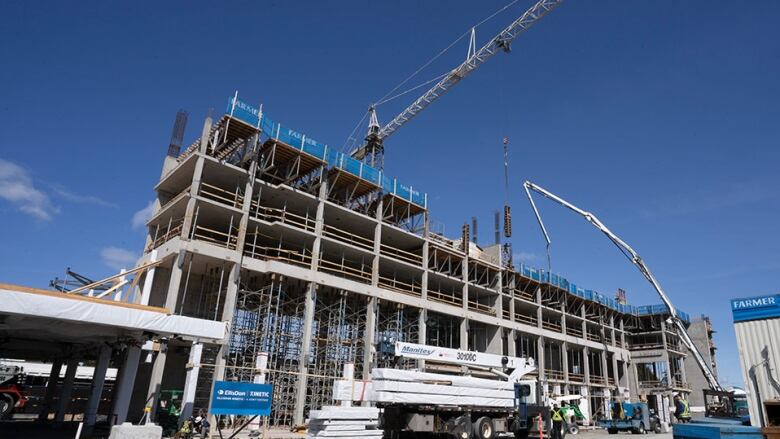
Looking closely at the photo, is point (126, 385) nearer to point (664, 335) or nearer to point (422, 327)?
point (422, 327)

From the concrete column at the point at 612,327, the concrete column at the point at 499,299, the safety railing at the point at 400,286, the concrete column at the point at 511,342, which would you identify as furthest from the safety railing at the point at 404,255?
the concrete column at the point at 612,327

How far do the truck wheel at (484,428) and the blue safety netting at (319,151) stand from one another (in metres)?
20.0

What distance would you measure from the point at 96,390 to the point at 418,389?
13.4 metres

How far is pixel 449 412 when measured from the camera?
66.5 feet

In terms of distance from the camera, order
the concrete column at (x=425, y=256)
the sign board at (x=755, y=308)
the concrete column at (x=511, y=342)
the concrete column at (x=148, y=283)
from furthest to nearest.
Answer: the concrete column at (x=511, y=342), the concrete column at (x=425, y=256), the concrete column at (x=148, y=283), the sign board at (x=755, y=308)

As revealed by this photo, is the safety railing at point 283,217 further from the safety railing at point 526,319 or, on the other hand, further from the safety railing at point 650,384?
the safety railing at point 650,384

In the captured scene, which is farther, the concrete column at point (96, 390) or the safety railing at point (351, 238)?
the safety railing at point (351, 238)

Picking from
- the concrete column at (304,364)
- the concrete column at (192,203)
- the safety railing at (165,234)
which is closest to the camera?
the concrete column at (192,203)

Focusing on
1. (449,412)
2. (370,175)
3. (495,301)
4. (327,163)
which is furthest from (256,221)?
(495,301)

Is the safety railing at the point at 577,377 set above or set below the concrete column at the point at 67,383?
above

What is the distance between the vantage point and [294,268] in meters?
30.9

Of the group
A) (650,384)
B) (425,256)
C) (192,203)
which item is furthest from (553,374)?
(192,203)

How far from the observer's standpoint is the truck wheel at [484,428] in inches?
814

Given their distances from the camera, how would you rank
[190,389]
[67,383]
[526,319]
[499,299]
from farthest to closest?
[526,319] → [499,299] → [67,383] → [190,389]
